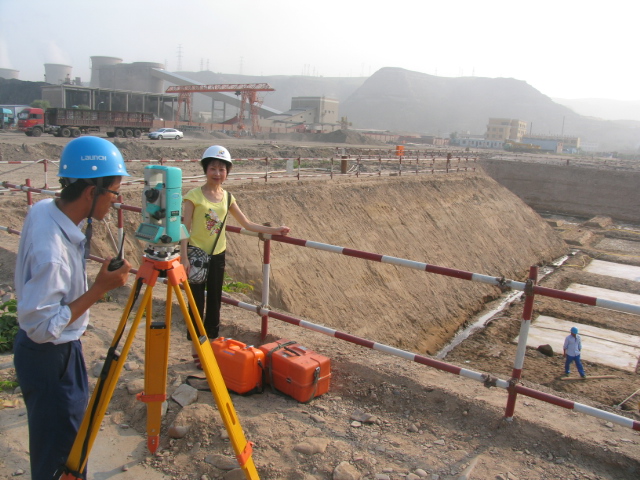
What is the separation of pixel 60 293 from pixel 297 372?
83.0 inches

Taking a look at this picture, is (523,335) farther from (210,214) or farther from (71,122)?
(71,122)

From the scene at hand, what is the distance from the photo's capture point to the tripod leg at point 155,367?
2.77 metres

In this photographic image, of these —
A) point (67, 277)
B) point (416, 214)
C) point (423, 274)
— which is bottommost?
point (423, 274)

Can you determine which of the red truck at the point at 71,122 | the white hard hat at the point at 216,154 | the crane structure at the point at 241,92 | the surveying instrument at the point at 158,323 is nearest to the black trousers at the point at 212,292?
the white hard hat at the point at 216,154

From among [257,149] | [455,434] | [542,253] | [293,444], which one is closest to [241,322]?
[293,444]

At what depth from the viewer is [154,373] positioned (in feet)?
9.30

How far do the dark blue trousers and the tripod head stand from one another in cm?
61

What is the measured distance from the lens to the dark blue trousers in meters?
2.14

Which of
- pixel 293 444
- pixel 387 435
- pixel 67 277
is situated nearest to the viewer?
pixel 67 277


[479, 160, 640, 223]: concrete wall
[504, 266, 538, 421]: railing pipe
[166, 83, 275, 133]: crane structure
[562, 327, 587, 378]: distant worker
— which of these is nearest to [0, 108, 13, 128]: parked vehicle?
[166, 83, 275, 133]: crane structure

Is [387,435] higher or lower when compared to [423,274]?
higher

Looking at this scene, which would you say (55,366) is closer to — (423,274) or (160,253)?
(160,253)

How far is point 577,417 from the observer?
12.2 ft

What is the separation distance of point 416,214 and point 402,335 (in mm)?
8111
